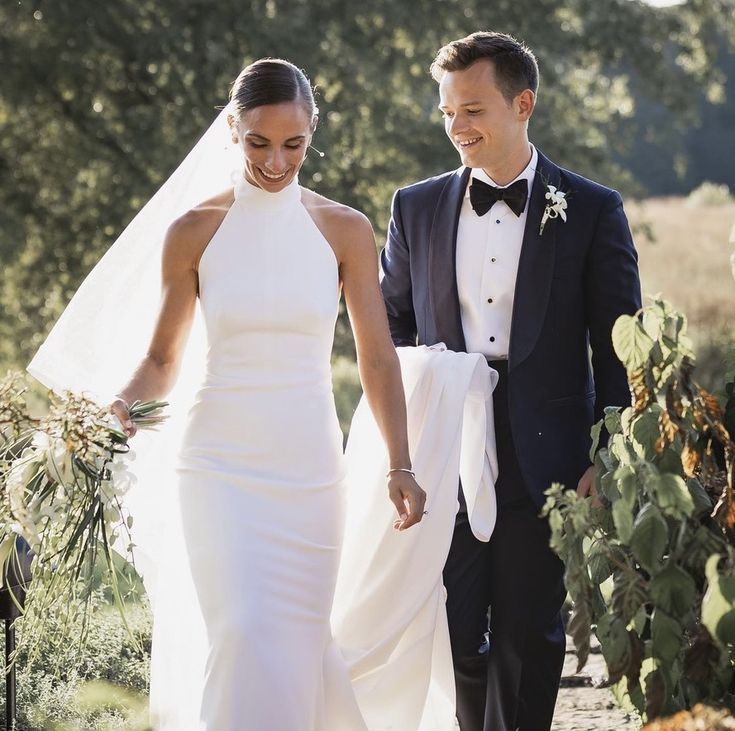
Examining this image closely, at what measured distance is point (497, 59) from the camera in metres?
4.11

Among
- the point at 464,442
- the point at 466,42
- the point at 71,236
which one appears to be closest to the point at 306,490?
the point at 464,442

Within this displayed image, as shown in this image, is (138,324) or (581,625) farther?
(138,324)

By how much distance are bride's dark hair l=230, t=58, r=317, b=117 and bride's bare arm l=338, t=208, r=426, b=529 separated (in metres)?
0.45

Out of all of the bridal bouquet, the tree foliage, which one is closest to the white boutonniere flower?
the bridal bouquet

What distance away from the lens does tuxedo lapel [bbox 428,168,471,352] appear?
4.13 metres

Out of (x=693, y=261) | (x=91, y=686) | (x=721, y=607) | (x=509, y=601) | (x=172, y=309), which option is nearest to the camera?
(x=721, y=607)

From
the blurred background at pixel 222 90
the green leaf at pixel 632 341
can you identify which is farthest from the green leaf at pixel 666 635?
the blurred background at pixel 222 90

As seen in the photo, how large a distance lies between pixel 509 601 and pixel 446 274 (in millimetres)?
1043

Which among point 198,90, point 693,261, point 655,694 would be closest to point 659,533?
point 655,694

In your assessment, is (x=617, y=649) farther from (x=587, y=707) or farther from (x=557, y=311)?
(x=587, y=707)

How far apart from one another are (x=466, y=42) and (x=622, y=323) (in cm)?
141

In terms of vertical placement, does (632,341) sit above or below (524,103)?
below

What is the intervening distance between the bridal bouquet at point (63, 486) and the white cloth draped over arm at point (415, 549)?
86cm

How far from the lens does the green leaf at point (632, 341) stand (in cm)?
304
